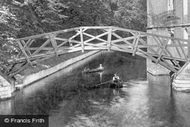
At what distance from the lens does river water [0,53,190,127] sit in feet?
56.5

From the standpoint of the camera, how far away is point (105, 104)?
21266 millimetres

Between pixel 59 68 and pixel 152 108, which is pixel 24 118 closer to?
pixel 152 108

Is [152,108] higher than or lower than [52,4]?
lower

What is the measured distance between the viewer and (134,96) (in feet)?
76.4

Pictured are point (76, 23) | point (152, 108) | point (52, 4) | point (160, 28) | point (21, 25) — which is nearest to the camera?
point (152, 108)

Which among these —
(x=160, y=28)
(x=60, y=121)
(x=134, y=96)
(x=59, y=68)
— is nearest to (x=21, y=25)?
(x=59, y=68)

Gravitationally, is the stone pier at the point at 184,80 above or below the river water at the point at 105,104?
above

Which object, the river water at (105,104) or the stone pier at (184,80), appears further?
the stone pier at (184,80)

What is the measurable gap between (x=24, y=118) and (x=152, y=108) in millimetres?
8606

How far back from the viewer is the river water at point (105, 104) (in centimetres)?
1722

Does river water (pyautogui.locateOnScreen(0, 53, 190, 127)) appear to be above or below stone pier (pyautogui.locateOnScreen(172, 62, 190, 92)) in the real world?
below

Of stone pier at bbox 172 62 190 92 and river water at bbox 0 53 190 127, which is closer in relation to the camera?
river water at bbox 0 53 190 127

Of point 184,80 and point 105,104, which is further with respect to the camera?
point 184,80

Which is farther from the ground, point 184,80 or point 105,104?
point 184,80
